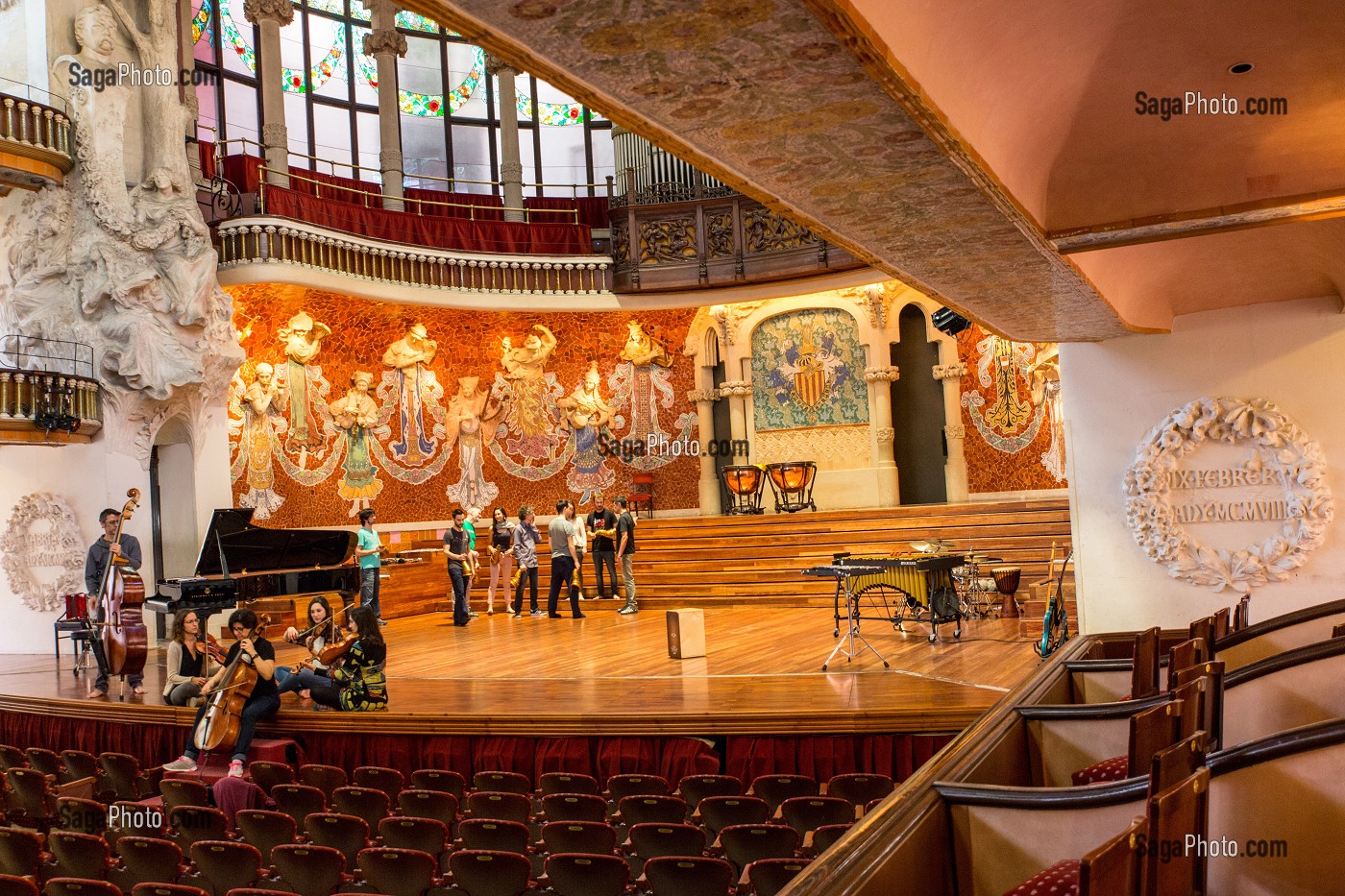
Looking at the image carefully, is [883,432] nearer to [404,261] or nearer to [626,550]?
[626,550]

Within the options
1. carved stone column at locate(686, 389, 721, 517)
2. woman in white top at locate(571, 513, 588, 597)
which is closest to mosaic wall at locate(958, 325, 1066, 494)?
→ carved stone column at locate(686, 389, 721, 517)

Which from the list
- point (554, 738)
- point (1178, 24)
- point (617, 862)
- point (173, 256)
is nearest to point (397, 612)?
point (173, 256)

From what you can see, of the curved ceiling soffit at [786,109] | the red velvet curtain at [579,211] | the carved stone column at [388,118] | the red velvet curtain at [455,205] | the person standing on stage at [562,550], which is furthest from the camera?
the red velvet curtain at [579,211]

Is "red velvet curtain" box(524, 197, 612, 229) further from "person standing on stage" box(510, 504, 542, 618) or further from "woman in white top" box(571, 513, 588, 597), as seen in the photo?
"person standing on stage" box(510, 504, 542, 618)

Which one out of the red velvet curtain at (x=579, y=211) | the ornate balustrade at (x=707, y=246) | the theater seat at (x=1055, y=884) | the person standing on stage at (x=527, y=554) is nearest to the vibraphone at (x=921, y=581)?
the person standing on stage at (x=527, y=554)

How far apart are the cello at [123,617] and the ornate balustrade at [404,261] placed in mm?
5753

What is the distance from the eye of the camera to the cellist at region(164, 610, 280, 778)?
264 inches

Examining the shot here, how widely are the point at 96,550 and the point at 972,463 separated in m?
12.3

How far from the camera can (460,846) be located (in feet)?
16.2

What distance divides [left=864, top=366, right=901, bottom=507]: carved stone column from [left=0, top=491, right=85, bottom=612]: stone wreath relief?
11225 mm

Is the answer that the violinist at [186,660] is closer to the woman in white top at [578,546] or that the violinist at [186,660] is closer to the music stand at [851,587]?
the music stand at [851,587]

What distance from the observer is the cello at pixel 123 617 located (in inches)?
336

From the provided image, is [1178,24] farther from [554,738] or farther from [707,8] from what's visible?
[554,738]

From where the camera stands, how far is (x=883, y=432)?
1748 centimetres
